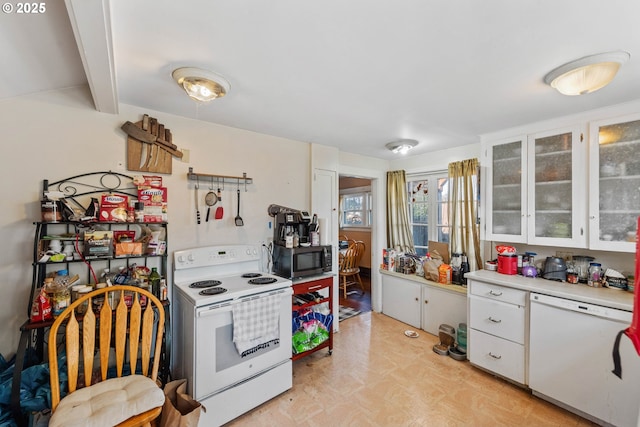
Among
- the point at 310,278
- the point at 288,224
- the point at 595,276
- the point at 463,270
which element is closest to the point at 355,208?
the point at 463,270

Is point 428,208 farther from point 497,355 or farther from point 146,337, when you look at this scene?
point 146,337

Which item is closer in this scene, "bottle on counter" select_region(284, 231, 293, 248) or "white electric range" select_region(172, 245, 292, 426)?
"white electric range" select_region(172, 245, 292, 426)

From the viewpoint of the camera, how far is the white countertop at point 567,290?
1795mm

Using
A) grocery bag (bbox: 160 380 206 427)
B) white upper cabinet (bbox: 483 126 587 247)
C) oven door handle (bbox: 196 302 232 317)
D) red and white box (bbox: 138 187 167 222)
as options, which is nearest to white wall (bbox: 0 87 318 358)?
red and white box (bbox: 138 187 167 222)

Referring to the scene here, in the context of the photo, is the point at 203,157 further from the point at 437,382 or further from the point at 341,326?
the point at 437,382

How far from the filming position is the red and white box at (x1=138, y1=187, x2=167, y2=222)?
204 cm

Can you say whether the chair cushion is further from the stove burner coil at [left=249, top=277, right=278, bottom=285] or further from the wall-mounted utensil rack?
the wall-mounted utensil rack

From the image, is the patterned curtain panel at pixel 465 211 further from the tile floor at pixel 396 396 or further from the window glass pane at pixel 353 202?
the window glass pane at pixel 353 202

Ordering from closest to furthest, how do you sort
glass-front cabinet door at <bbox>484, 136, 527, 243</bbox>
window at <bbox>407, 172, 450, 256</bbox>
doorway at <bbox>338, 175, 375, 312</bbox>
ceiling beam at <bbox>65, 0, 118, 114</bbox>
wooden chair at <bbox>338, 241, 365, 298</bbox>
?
ceiling beam at <bbox>65, 0, 118, 114</bbox>
glass-front cabinet door at <bbox>484, 136, 527, 243</bbox>
window at <bbox>407, 172, 450, 256</bbox>
wooden chair at <bbox>338, 241, 365, 298</bbox>
doorway at <bbox>338, 175, 375, 312</bbox>

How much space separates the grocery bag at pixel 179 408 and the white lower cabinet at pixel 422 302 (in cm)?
260

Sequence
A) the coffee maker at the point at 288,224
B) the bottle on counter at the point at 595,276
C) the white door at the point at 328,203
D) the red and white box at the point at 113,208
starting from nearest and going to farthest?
the red and white box at the point at 113,208, the bottle on counter at the point at 595,276, the coffee maker at the point at 288,224, the white door at the point at 328,203

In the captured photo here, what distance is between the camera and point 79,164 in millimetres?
1905

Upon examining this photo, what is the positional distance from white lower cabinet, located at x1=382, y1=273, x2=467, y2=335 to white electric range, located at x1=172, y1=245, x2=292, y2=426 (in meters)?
1.88

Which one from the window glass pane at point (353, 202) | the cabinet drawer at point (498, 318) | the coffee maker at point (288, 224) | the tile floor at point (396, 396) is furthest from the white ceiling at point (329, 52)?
the window glass pane at point (353, 202)
